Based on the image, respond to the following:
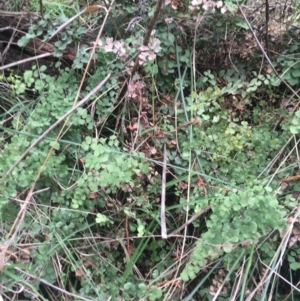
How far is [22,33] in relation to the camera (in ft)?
5.14

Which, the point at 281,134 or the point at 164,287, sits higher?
the point at 281,134

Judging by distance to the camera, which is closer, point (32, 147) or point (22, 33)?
point (32, 147)

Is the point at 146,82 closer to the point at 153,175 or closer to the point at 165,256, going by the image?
the point at 153,175

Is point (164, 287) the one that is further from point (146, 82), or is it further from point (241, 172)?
point (146, 82)

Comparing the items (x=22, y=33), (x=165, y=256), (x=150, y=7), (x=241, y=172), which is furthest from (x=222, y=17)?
(x=165, y=256)

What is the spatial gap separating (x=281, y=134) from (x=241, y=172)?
19 centimetres

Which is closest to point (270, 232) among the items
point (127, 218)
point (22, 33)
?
point (127, 218)

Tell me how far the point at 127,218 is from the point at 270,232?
1.39 ft

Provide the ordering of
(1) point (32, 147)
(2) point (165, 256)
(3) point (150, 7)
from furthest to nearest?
(3) point (150, 7) < (2) point (165, 256) < (1) point (32, 147)

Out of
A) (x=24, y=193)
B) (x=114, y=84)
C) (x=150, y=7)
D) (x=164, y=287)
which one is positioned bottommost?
(x=164, y=287)

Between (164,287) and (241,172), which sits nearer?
(164,287)

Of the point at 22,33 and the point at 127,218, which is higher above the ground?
the point at 22,33

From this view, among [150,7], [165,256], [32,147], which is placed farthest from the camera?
[150,7]

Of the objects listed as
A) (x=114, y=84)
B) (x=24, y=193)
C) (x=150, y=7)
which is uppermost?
(x=150, y=7)
